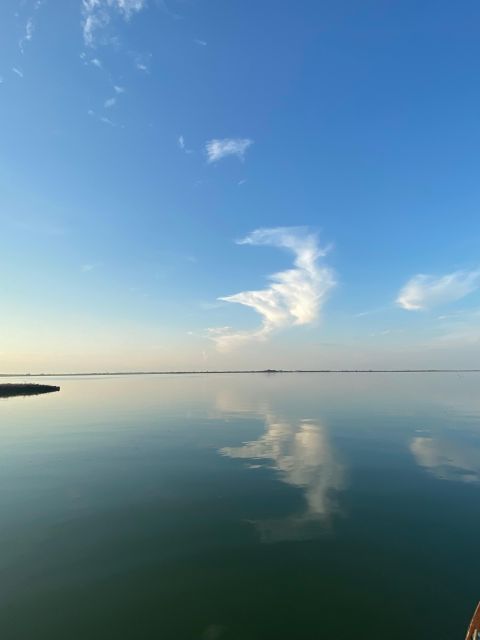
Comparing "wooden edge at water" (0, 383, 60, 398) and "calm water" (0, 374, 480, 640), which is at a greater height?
"wooden edge at water" (0, 383, 60, 398)

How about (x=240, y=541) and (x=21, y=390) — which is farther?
(x=21, y=390)

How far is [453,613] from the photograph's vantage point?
10.7 metres

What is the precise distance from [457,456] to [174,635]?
1039 inches

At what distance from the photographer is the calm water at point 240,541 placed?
10.4m

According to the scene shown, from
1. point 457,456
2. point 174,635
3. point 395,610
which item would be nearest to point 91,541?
point 174,635

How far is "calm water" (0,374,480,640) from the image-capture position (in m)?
10.4

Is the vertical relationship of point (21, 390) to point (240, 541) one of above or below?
above

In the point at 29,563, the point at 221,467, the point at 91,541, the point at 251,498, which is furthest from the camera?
the point at 221,467

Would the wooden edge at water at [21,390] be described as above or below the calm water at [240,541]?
above

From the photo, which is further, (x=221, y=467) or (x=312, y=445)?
(x=312, y=445)

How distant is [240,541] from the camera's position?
589 inches

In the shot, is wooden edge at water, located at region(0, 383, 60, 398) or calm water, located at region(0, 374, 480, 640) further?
wooden edge at water, located at region(0, 383, 60, 398)

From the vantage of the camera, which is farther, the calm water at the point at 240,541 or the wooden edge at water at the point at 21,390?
the wooden edge at water at the point at 21,390

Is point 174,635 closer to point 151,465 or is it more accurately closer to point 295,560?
point 295,560
